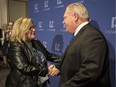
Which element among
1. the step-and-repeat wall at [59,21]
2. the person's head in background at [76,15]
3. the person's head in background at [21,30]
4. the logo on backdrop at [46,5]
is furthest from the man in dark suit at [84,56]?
the logo on backdrop at [46,5]

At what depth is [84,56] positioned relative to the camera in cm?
144

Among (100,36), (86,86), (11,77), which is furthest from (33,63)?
(100,36)

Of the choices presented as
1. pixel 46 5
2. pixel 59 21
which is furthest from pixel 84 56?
pixel 46 5

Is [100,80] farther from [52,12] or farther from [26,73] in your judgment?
[52,12]

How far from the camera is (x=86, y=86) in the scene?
152cm

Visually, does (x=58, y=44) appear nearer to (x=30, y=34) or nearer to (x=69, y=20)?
(x=30, y=34)

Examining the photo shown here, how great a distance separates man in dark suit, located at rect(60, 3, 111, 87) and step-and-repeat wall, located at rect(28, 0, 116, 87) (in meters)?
0.40

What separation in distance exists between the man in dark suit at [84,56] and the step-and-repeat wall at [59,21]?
0.40 m

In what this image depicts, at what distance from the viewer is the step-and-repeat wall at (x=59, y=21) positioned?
6.35 ft

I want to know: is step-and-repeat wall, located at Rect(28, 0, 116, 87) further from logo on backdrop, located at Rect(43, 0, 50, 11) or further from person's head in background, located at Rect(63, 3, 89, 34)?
person's head in background, located at Rect(63, 3, 89, 34)

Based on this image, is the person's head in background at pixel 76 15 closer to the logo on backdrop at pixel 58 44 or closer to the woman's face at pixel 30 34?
the woman's face at pixel 30 34

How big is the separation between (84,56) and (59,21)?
57.3 inches

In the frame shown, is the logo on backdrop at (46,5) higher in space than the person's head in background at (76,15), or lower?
higher

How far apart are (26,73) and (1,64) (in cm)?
473
